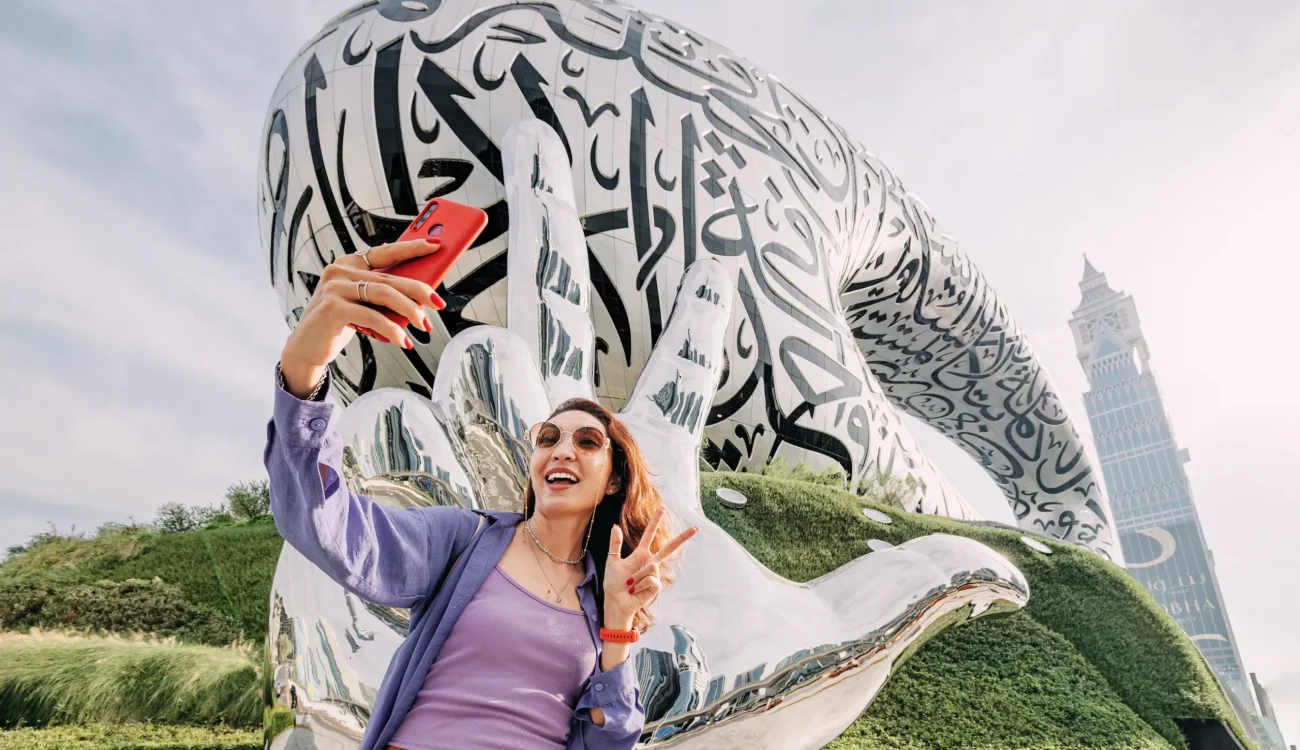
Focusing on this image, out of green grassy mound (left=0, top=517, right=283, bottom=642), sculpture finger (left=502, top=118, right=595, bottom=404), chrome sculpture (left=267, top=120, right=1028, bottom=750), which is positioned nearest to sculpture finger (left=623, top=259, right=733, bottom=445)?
chrome sculpture (left=267, top=120, right=1028, bottom=750)

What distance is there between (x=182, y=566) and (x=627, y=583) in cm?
882

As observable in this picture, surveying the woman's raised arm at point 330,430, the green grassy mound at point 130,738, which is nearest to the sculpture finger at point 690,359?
the woman's raised arm at point 330,430

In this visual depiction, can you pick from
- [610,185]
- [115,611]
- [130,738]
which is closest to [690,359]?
[610,185]

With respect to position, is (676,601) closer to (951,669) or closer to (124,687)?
(951,669)

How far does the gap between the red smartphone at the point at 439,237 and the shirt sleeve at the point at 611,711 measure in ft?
2.03

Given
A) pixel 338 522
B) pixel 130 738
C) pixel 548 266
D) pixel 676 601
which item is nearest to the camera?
pixel 338 522

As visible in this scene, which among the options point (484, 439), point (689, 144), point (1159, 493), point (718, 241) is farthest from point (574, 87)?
point (1159, 493)

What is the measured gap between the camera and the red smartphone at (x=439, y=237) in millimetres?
1026

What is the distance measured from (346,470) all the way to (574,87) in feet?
17.8

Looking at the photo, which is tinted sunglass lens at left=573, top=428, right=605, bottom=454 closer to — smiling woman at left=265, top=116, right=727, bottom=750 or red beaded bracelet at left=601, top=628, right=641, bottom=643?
smiling woman at left=265, top=116, right=727, bottom=750

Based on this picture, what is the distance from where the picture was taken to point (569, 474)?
1.34 m

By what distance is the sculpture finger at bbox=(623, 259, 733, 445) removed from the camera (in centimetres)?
307

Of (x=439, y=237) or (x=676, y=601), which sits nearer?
(x=439, y=237)

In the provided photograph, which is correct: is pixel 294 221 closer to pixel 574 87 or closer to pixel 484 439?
pixel 574 87
